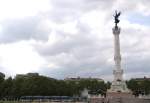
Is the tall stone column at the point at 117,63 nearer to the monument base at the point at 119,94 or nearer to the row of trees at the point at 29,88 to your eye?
the monument base at the point at 119,94

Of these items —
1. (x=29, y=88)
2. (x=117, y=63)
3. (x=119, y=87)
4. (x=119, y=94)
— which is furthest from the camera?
(x=29, y=88)

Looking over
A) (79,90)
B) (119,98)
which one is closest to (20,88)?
(79,90)

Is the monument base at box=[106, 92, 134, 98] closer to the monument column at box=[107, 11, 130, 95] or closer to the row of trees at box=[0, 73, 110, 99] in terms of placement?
the monument column at box=[107, 11, 130, 95]

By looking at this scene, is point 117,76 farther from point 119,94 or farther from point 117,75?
point 119,94

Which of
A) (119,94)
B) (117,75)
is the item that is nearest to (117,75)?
(117,75)

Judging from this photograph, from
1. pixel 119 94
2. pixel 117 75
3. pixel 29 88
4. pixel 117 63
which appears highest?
pixel 117 63

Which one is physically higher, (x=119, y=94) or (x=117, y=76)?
(x=117, y=76)

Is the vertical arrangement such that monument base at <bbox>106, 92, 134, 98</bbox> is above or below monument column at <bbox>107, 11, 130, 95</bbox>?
below

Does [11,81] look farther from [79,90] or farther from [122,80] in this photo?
[122,80]

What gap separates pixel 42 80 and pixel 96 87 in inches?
1173

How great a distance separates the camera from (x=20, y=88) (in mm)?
114562

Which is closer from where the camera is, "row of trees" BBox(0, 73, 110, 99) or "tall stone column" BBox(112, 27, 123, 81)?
"tall stone column" BBox(112, 27, 123, 81)

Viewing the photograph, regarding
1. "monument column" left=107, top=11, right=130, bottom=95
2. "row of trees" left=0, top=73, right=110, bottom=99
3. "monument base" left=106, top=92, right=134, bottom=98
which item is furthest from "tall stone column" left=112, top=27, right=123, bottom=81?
"row of trees" left=0, top=73, right=110, bottom=99

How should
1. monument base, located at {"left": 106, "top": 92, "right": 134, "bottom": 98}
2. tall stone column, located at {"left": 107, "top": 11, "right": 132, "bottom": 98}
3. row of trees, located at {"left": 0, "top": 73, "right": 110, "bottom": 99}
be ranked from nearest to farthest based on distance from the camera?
monument base, located at {"left": 106, "top": 92, "right": 134, "bottom": 98}
tall stone column, located at {"left": 107, "top": 11, "right": 132, "bottom": 98}
row of trees, located at {"left": 0, "top": 73, "right": 110, "bottom": 99}
